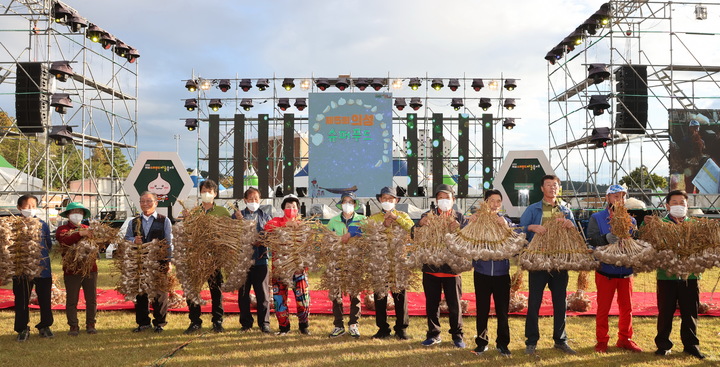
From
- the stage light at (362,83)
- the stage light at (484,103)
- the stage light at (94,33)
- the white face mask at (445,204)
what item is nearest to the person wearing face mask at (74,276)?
the white face mask at (445,204)

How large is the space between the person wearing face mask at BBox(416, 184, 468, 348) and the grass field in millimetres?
155

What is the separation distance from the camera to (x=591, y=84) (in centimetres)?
1847

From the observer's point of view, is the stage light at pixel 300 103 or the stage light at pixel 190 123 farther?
the stage light at pixel 190 123

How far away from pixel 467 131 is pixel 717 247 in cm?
1710

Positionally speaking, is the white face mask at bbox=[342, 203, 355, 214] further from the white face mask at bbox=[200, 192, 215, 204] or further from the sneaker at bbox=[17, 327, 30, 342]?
the sneaker at bbox=[17, 327, 30, 342]

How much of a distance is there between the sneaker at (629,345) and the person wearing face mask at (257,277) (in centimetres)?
396

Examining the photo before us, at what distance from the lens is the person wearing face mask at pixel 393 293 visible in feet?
18.4

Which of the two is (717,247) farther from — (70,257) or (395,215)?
(70,257)

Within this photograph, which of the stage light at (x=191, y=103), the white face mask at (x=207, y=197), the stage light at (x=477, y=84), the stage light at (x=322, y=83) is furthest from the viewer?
the stage light at (x=191, y=103)

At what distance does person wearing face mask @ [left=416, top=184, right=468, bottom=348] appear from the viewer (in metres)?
5.46

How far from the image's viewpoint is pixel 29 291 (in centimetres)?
612

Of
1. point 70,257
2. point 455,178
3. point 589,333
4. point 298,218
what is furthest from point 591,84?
point 70,257

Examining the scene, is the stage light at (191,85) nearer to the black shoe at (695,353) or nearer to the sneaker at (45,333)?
the sneaker at (45,333)

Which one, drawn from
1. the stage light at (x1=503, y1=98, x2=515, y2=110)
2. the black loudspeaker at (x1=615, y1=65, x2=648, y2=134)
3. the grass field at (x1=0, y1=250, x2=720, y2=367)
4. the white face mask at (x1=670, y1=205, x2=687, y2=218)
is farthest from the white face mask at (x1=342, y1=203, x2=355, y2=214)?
the stage light at (x1=503, y1=98, x2=515, y2=110)
